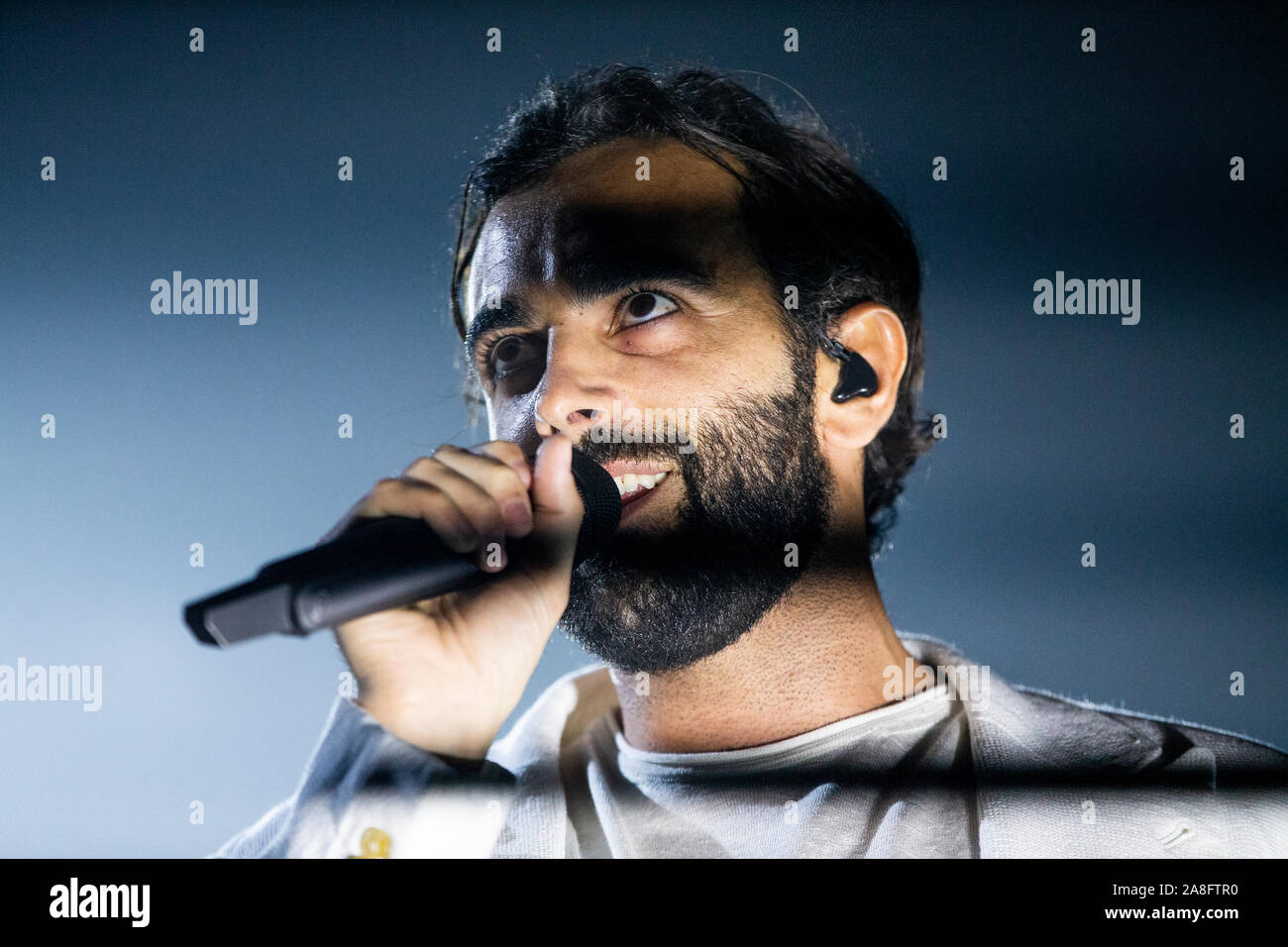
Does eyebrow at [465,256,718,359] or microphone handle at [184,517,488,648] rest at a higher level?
eyebrow at [465,256,718,359]

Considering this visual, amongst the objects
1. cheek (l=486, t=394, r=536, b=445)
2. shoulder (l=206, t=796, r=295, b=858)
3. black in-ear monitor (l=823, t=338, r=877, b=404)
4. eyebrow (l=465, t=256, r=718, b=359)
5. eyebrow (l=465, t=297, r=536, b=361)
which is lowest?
shoulder (l=206, t=796, r=295, b=858)

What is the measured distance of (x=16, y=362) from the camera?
1816mm

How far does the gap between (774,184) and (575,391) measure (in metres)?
0.49

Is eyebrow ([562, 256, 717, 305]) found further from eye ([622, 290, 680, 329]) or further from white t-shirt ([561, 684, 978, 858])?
white t-shirt ([561, 684, 978, 858])

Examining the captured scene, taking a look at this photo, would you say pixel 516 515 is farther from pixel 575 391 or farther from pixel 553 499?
pixel 575 391

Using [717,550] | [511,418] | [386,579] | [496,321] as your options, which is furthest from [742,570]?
[386,579]

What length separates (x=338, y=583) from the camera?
41.9 inches

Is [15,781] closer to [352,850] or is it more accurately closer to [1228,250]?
[352,850]

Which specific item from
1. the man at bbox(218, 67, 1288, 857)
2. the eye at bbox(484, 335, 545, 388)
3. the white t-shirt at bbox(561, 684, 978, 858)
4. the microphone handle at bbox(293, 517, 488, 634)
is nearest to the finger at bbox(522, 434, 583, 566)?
the microphone handle at bbox(293, 517, 488, 634)

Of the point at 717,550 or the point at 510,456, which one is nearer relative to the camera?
the point at 510,456

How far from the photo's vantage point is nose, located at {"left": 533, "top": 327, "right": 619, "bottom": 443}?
5.09 ft
